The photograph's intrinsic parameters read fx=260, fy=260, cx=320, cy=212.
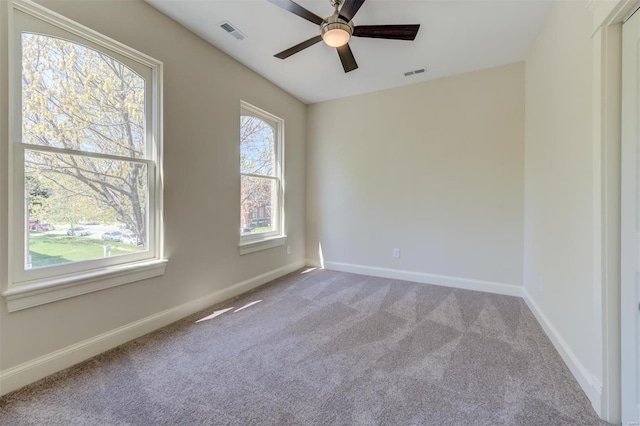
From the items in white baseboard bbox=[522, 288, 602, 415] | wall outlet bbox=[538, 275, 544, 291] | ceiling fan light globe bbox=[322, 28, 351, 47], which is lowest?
white baseboard bbox=[522, 288, 602, 415]

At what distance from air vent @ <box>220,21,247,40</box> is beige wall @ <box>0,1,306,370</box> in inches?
14.1

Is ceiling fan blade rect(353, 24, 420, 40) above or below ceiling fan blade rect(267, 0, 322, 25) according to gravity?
below

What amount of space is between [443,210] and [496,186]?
2.19 ft

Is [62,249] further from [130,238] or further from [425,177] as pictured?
[425,177]

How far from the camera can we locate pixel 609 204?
1379 mm

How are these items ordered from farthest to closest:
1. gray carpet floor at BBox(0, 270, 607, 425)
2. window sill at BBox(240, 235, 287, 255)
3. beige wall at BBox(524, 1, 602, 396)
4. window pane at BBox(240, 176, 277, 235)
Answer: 1. window pane at BBox(240, 176, 277, 235)
2. window sill at BBox(240, 235, 287, 255)
3. beige wall at BBox(524, 1, 602, 396)
4. gray carpet floor at BBox(0, 270, 607, 425)

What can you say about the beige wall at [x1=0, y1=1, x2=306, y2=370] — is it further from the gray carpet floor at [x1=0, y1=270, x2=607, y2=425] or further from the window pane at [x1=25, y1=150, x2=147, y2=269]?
the gray carpet floor at [x1=0, y1=270, x2=607, y2=425]

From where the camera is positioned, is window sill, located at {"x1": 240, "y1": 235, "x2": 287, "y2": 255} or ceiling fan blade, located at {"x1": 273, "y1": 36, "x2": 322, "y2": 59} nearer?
ceiling fan blade, located at {"x1": 273, "y1": 36, "x2": 322, "y2": 59}

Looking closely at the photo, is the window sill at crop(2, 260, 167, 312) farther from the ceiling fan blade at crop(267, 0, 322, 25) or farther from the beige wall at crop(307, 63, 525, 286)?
the beige wall at crop(307, 63, 525, 286)

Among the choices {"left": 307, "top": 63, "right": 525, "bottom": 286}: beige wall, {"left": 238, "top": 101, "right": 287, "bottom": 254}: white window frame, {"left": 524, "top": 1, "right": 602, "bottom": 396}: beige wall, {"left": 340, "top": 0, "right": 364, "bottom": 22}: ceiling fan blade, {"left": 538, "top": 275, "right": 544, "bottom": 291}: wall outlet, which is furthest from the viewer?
{"left": 238, "top": 101, "right": 287, "bottom": 254}: white window frame

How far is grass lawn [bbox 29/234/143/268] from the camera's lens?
172cm

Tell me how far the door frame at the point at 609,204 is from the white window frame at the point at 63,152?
3.12 metres

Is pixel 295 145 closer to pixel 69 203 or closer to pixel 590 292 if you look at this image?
pixel 69 203

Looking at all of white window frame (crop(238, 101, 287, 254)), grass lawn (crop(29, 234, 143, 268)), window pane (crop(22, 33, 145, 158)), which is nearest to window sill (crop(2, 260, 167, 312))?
grass lawn (crop(29, 234, 143, 268))
